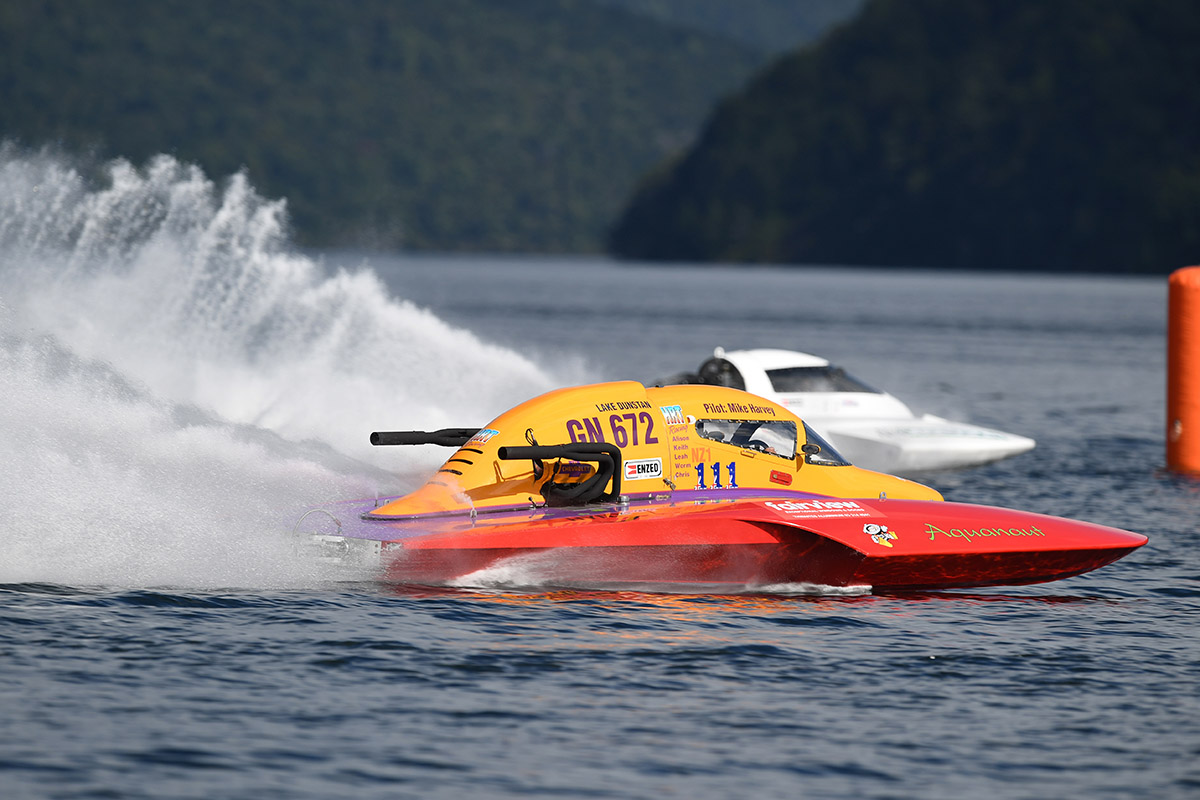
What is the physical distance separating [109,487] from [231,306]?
999 cm

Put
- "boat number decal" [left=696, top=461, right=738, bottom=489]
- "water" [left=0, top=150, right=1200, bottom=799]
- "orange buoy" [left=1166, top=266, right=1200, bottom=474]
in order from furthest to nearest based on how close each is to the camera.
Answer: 1. "orange buoy" [left=1166, top=266, right=1200, bottom=474]
2. "boat number decal" [left=696, top=461, right=738, bottom=489]
3. "water" [left=0, top=150, right=1200, bottom=799]

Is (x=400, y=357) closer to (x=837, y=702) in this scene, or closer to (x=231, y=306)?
(x=231, y=306)

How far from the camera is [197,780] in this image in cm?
770

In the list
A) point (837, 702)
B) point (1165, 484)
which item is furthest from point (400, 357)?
point (837, 702)

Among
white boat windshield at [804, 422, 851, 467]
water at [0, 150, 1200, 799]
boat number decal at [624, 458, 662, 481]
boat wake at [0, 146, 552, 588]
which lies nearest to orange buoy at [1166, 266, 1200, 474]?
water at [0, 150, 1200, 799]

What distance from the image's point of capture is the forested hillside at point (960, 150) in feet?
347

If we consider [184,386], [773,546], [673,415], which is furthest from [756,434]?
[184,386]

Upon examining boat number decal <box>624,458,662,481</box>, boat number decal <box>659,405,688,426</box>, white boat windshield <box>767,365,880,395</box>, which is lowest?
boat number decal <box>624,458,662,481</box>

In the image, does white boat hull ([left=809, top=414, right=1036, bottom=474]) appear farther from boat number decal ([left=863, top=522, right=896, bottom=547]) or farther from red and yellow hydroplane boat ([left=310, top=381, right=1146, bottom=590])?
boat number decal ([left=863, top=522, right=896, bottom=547])

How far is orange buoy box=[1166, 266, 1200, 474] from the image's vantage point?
1967 cm

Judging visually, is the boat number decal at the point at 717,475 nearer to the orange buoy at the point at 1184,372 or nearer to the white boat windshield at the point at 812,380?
the white boat windshield at the point at 812,380

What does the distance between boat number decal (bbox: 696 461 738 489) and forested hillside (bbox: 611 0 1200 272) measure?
88394mm

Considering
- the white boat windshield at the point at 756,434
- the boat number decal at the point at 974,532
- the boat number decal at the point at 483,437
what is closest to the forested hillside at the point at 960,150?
the white boat windshield at the point at 756,434

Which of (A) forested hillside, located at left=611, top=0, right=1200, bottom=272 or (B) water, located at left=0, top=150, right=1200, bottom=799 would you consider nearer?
(B) water, located at left=0, top=150, right=1200, bottom=799
